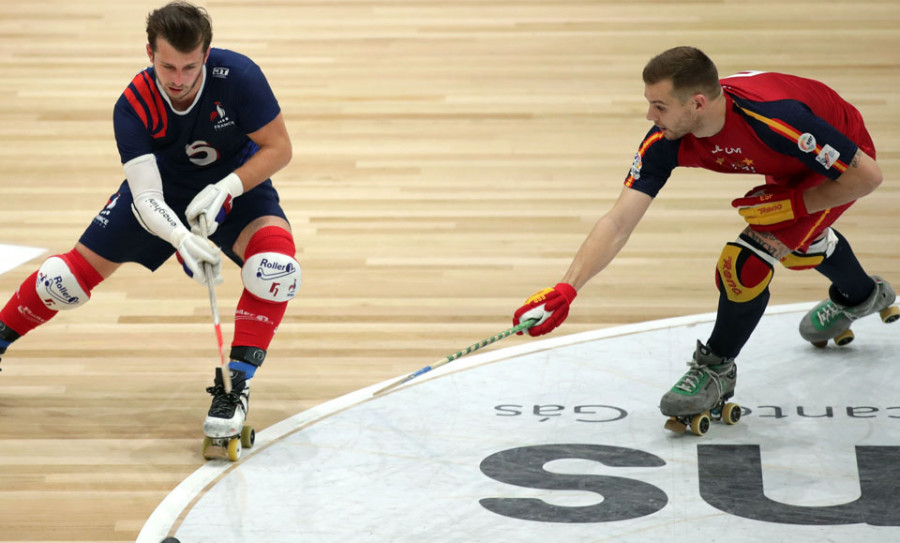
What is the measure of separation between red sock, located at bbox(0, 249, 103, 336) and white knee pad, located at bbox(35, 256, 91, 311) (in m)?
0.02

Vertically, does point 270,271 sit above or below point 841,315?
below

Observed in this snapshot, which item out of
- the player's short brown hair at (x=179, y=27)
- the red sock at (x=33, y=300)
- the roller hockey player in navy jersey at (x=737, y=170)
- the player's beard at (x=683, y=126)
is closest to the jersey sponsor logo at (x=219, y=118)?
the player's short brown hair at (x=179, y=27)

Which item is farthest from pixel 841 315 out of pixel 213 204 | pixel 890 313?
pixel 213 204

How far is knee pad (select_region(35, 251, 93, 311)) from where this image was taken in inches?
176

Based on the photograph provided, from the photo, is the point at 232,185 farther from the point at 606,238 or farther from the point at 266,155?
the point at 606,238

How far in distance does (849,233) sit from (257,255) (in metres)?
3.11

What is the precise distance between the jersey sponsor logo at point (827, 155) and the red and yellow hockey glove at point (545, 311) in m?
0.93

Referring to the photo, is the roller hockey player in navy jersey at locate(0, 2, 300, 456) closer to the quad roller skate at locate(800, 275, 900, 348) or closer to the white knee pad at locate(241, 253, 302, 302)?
the white knee pad at locate(241, 253, 302, 302)

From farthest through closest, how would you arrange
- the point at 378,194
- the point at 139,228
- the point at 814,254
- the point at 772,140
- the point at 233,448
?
the point at 378,194, the point at 814,254, the point at 139,228, the point at 233,448, the point at 772,140

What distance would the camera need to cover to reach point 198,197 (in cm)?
422

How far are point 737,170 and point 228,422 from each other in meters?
1.98

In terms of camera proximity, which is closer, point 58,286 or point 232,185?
point 232,185

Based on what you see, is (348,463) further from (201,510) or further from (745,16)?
(745,16)

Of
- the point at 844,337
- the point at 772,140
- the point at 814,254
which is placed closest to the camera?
the point at 772,140
